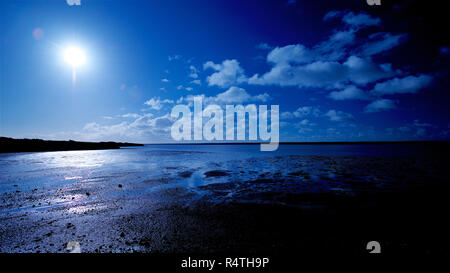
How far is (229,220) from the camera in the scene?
700 cm

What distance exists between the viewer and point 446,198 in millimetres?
9836

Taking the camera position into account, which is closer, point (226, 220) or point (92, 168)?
point (226, 220)

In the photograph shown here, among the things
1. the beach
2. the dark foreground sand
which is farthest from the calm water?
the dark foreground sand

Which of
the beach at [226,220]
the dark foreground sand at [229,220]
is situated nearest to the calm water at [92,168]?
the beach at [226,220]

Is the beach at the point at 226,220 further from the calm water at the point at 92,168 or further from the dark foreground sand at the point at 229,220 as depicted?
the calm water at the point at 92,168

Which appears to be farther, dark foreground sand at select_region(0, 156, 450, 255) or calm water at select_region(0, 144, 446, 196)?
calm water at select_region(0, 144, 446, 196)

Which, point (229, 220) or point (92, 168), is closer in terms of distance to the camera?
point (229, 220)

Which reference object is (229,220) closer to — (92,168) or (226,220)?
(226,220)

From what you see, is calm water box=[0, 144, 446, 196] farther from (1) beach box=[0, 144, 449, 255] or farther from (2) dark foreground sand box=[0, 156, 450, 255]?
(2) dark foreground sand box=[0, 156, 450, 255]

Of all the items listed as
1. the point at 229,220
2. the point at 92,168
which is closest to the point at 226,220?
the point at 229,220

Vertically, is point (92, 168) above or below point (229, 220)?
below

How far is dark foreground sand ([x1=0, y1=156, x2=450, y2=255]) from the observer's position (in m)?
5.21

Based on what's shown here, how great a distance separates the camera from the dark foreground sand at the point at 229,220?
17.1ft
